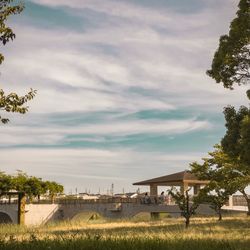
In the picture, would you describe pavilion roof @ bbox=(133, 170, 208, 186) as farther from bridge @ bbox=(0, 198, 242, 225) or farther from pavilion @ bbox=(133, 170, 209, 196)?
bridge @ bbox=(0, 198, 242, 225)

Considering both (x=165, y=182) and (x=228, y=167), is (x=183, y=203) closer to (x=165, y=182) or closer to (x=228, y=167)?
(x=228, y=167)

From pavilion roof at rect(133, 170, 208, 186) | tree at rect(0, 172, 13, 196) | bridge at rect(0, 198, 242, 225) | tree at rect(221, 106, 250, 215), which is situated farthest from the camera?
pavilion roof at rect(133, 170, 208, 186)

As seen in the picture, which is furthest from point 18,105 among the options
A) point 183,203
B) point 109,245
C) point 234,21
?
point 183,203

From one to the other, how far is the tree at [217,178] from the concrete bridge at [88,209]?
24.5 ft

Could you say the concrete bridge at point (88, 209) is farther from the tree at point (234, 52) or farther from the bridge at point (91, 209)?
the tree at point (234, 52)

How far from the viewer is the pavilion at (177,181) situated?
47.3m

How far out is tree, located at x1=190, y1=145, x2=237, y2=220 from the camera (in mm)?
34281

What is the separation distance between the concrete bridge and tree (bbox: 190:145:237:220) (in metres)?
7.48

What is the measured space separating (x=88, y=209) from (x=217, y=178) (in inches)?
818

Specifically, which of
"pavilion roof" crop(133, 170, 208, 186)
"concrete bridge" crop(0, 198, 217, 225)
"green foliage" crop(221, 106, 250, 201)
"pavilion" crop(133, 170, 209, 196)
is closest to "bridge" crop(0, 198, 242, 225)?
"concrete bridge" crop(0, 198, 217, 225)

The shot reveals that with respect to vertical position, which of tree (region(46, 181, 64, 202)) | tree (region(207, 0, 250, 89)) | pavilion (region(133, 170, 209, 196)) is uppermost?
tree (region(207, 0, 250, 89))

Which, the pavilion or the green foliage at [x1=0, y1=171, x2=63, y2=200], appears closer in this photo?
the green foliage at [x1=0, y1=171, x2=63, y2=200]

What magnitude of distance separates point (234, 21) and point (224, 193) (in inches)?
766

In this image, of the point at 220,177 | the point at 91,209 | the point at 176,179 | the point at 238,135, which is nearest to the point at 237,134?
the point at 238,135
